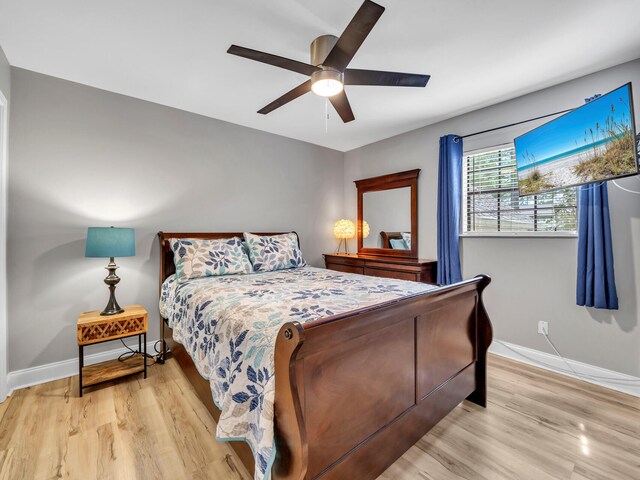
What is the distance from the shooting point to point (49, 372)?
8.11 feet

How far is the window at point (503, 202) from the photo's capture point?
106 inches

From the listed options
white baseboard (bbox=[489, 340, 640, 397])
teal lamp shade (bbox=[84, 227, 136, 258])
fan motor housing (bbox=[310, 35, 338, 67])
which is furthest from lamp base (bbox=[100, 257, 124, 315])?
white baseboard (bbox=[489, 340, 640, 397])

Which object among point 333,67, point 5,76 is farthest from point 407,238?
point 5,76

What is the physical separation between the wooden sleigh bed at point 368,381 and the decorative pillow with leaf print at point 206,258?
3.08 ft

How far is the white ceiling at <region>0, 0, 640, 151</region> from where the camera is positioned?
5.75ft

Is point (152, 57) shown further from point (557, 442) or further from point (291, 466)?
point (557, 442)

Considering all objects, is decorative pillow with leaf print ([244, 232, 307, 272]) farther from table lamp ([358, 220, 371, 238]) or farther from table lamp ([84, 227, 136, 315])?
table lamp ([358, 220, 371, 238])

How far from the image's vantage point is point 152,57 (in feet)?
7.33

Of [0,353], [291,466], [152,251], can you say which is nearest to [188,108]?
[152,251]

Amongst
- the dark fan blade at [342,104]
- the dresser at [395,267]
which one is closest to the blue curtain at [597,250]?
the dresser at [395,267]

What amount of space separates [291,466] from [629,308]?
112 inches

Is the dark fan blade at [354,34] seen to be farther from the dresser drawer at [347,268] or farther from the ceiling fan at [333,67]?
the dresser drawer at [347,268]

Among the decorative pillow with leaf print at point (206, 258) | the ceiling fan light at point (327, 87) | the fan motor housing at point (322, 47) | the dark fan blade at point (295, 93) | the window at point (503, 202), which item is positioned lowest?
the decorative pillow with leaf print at point (206, 258)

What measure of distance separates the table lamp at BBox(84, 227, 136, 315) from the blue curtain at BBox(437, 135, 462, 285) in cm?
315
